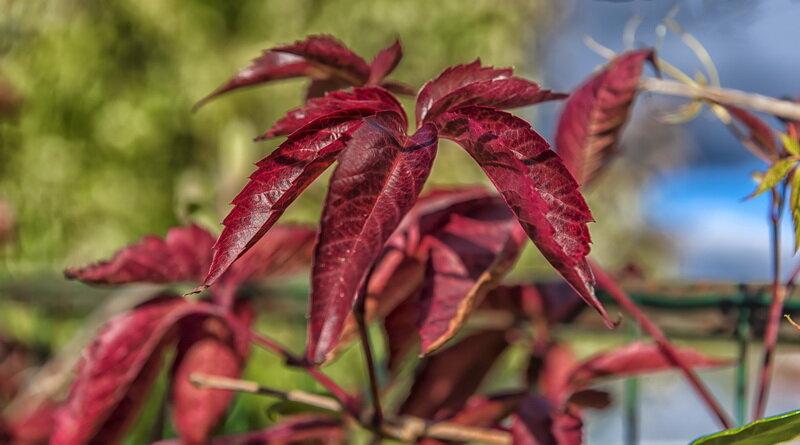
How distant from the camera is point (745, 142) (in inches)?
16.4

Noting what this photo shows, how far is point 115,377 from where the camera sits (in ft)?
1.39

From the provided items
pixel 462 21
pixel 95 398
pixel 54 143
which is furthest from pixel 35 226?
pixel 95 398

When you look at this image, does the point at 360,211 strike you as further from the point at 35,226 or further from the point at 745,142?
the point at 35,226

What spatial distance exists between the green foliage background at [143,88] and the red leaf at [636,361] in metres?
1.54

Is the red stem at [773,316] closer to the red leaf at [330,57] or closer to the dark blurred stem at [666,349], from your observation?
the dark blurred stem at [666,349]

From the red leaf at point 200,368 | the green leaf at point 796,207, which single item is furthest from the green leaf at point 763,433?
the red leaf at point 200,368

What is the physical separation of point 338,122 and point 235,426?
53cm

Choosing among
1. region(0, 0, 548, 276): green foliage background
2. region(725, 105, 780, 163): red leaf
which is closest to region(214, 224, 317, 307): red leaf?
region(725, 105, 780, 163): red leaf

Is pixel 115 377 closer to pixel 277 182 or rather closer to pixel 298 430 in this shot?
pixel 298 430

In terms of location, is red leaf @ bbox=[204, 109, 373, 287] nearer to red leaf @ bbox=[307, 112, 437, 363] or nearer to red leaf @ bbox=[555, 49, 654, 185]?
red leaf @ bbox=[307, 112, 437, 363]

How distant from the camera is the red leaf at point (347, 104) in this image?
29cm

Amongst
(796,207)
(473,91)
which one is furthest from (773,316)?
(473,91)

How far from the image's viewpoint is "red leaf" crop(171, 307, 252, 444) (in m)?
0.47

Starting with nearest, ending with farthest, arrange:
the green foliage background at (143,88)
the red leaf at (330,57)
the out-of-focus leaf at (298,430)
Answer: the red leaf at (330,57) → the out-of-focus leaf at (298,430) → the green foliage background at (143,88)
